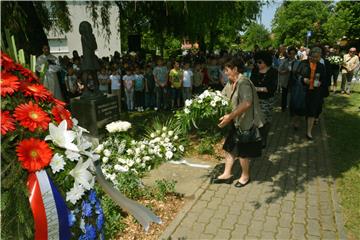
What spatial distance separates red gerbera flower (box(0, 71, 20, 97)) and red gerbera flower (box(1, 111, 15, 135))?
0.39 feet

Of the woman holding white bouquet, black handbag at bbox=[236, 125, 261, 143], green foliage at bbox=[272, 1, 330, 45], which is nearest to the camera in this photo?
the woman holding white bouquet

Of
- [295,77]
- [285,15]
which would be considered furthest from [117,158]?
[285,15]

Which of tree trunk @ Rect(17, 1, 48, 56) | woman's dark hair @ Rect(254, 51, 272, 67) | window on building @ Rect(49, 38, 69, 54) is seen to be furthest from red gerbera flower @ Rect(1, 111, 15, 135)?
window on building @ Rect(49, 38, 69, 54)

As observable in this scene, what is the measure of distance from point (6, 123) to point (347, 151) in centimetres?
683

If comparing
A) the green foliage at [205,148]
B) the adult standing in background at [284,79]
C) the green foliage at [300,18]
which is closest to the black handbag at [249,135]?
the green foliage at [205,148]

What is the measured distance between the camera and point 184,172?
6.32 metres

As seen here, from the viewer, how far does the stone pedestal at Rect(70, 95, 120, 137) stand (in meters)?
8.16

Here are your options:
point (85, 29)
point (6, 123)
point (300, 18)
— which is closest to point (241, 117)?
point (6, 123)

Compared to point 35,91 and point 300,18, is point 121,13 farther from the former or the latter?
point 300,18

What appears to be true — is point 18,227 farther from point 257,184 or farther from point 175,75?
point 175,75

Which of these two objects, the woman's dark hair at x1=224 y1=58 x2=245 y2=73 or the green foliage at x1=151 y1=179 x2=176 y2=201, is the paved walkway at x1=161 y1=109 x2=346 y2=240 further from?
the woman's dark hair at x1=224 y1=58 x2=245 y2=73

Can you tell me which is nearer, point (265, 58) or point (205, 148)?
point (265, 58)

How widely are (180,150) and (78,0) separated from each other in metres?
4.62

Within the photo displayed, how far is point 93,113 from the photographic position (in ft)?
26.8
